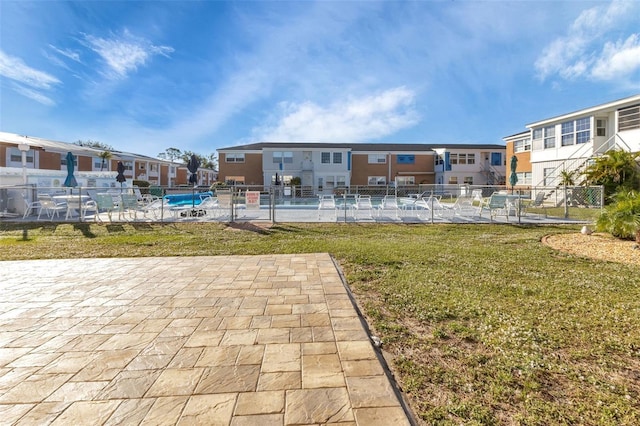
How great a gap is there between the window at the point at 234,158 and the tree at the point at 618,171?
32887 mm

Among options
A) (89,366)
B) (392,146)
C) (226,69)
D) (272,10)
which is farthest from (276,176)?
(89,366)

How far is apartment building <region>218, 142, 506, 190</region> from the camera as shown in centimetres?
3666

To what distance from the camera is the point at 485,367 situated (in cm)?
261

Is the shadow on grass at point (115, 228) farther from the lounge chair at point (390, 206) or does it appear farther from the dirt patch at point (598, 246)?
the dirt patch at point (598, 246)

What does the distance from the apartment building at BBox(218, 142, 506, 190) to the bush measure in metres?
27.8

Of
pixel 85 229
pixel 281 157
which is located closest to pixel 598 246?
pixel 85 229

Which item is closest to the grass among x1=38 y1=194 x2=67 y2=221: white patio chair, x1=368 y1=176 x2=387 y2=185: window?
x1=38 y1=194 x2=67 y2=221: white patio chair

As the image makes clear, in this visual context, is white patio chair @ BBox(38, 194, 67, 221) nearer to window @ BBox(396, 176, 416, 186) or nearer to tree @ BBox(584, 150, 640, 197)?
tree @ BBox(584, 150, 640, 197)

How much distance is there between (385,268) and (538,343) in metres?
2.90

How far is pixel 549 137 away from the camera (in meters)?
25.6

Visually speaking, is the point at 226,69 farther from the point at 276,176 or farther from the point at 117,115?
the point at 117,115

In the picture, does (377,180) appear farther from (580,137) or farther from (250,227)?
(250,227)

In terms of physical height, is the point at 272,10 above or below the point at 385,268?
above

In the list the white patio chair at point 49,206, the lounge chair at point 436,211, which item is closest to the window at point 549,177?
the lounge chair at point 436,211
